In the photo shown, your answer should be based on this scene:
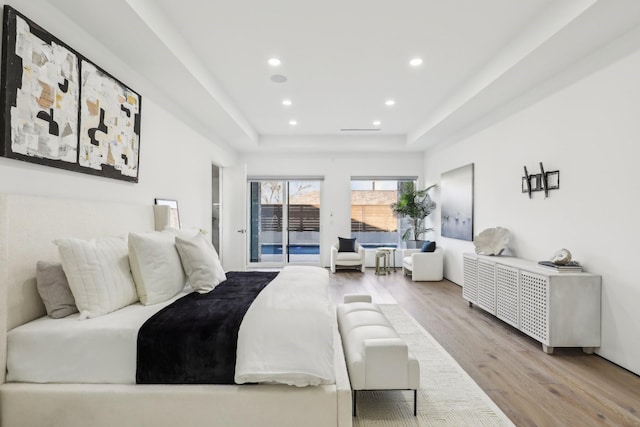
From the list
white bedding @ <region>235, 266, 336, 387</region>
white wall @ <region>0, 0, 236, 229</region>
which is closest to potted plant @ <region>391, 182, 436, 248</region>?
white wall @ <region>0, 0, 236, 229</region>

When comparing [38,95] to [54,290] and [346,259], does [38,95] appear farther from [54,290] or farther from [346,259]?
[346,259]

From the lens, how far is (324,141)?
7129 mm

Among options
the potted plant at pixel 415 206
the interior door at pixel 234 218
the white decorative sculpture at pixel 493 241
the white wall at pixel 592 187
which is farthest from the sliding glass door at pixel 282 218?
the white wall at pixel 592 187

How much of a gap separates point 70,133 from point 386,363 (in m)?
2.57

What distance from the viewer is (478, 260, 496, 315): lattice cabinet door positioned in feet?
12.6

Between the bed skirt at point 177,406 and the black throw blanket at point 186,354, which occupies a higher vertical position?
the black throw blanket at point 186,354

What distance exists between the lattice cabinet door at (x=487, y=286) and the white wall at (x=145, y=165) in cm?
386

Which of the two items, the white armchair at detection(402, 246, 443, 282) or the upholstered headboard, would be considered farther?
the white armchair at detection(402, 246, 443, 282)

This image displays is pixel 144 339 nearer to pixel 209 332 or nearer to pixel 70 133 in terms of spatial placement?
pixel 209 332

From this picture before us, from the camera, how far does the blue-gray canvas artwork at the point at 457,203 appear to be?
531 cm

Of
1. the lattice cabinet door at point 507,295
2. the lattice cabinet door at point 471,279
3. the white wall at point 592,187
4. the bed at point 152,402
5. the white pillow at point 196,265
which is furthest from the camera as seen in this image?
the lattice cabinet door at point 471,279

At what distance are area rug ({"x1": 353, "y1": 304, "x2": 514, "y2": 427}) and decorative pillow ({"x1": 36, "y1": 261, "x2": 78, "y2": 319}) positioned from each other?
176 centimetres

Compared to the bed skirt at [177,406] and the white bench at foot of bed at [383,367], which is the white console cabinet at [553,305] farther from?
the bed skirt at [177,406]

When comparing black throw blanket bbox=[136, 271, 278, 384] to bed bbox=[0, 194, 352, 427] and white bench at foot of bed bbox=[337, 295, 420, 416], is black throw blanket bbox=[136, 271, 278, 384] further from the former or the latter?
white bench at foot of bed bbox=[337, 295, 420, 416]
